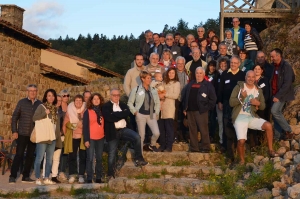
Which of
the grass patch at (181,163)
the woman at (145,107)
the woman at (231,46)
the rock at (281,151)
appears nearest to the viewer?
the rock at (281,151)

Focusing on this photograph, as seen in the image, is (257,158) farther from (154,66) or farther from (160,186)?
(154,66)

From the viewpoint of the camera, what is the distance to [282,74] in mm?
9578

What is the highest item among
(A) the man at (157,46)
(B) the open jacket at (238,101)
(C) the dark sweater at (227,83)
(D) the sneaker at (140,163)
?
(A) the man at (157,46)

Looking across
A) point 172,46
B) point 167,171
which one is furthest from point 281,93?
point 172,46

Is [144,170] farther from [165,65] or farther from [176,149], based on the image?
[165,65]

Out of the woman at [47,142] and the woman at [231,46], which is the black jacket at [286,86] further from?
the woman at [47,142]

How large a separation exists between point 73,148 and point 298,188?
15.8 ft

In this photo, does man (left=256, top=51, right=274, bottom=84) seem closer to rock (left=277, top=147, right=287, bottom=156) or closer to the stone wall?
rock (left=277, top=147, right=287, bottom=156)

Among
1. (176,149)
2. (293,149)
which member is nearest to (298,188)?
(293,149)

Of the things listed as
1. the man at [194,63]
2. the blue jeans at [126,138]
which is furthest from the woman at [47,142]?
the man at [194,63]

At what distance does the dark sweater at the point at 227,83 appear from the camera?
10.0 metres

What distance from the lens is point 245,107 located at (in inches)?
364

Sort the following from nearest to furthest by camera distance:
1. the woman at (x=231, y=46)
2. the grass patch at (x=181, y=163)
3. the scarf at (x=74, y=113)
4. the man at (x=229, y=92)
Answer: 1. the man at (x=229, y=92)
2. the grass patch at (x=181, y=163)
3. the scarf at (x=74, y=113)
4. the woman at (x=231, y=46)

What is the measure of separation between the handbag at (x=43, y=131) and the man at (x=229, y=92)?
3357mm
